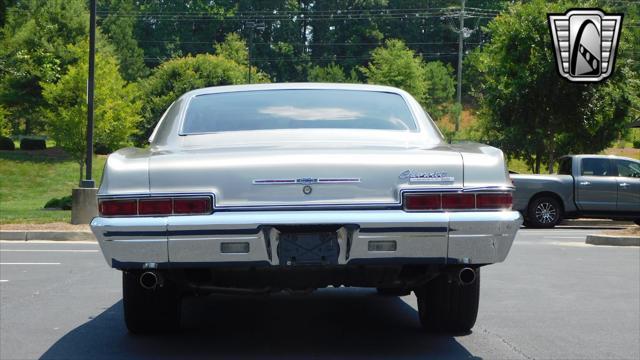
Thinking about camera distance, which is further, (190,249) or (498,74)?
(498,74)

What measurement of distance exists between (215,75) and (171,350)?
69.9 metres

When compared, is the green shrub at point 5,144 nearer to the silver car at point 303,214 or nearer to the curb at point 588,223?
the curb at point 588,223

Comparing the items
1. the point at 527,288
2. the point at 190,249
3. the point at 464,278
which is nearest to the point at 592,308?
the point at 527,288

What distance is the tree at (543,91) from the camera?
29.1 metres

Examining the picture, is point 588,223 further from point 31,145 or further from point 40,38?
point 40,38

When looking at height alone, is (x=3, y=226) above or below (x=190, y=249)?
below

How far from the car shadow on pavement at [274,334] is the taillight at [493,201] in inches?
46.1

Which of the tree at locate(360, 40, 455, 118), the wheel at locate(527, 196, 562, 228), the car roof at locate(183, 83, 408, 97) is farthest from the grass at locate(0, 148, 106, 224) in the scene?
the car roof at locate(183, 83, 408, 97)

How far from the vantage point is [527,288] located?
10.2m

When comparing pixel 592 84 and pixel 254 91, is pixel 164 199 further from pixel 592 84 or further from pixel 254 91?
pixel 592 84

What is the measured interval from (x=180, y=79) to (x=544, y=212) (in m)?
54.2

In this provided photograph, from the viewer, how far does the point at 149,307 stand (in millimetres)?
6750

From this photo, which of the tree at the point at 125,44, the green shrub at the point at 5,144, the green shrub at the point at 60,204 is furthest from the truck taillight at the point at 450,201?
the tree at the point at 125,44

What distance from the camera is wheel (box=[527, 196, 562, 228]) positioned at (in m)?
22.3
